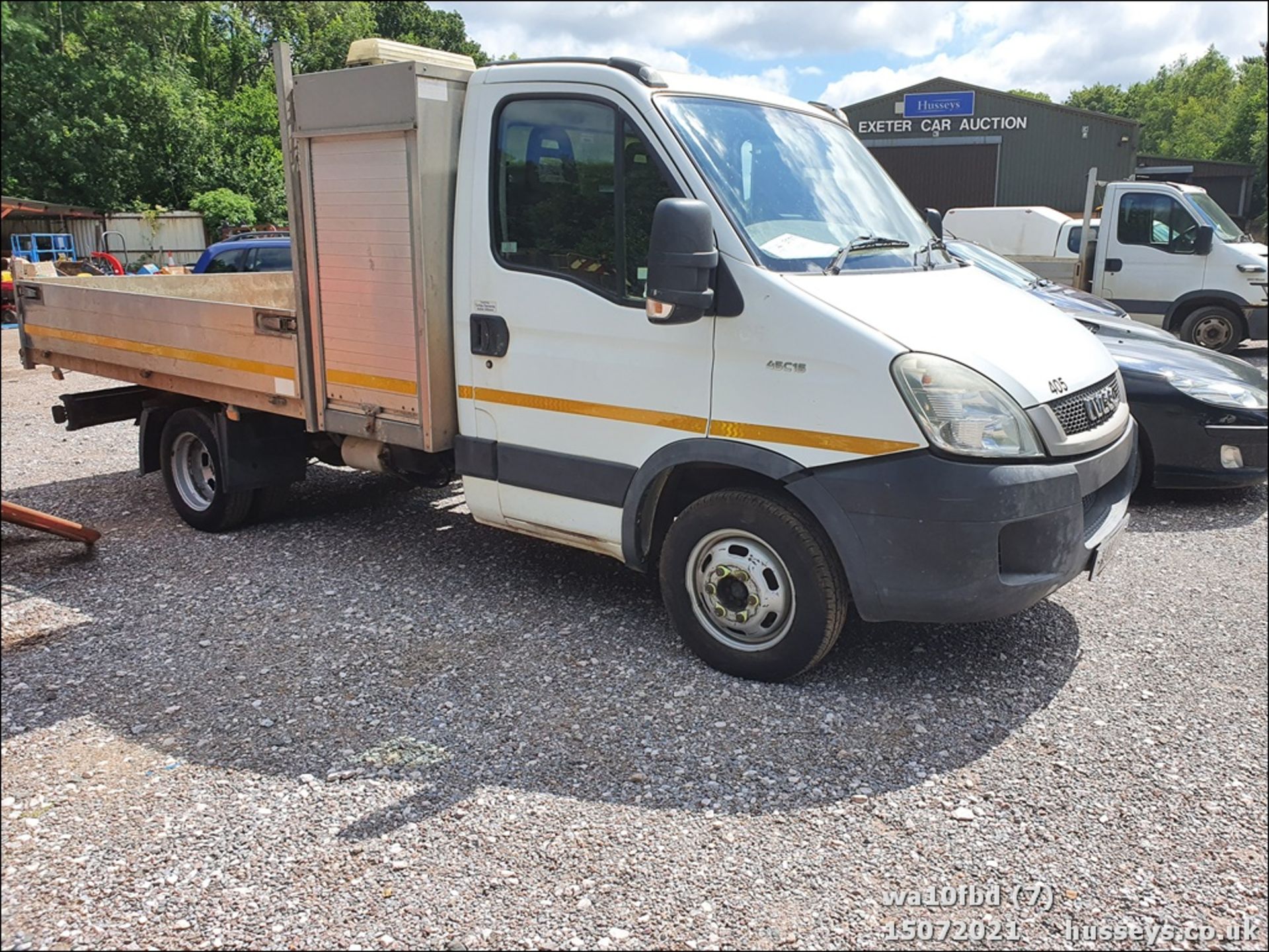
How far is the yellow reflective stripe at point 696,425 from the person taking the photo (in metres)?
3.88

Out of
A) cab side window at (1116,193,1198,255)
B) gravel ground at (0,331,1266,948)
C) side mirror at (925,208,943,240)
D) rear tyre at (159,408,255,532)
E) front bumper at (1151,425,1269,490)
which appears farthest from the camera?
cab side window at (1116,193,1198,255)

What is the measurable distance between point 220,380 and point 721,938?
4.51 meters

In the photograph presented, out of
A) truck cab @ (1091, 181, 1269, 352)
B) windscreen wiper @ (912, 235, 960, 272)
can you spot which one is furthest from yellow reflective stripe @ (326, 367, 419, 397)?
truck cab @ (1091, 181, 1269, 352)

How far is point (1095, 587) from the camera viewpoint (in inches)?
215

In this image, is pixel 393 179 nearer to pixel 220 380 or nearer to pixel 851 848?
pixel 220 380

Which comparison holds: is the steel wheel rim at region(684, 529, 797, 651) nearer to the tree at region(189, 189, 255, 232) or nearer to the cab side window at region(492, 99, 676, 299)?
the cab side window at region(492, 99, 676, 299)

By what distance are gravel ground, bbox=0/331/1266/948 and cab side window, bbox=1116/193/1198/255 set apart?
9097 mm

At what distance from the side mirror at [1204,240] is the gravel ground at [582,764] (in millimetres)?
8686

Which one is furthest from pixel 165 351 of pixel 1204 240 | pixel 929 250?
pixel 1204 240

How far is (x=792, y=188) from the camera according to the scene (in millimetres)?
4484

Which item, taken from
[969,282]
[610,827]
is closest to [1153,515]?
[969,282]

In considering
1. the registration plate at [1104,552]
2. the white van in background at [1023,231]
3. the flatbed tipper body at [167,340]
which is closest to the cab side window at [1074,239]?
the white van in background at [1023,231]

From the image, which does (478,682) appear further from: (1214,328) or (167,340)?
(1214,328)

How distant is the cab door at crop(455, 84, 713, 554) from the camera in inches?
170
